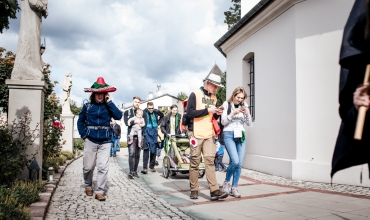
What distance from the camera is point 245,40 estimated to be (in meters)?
12.7

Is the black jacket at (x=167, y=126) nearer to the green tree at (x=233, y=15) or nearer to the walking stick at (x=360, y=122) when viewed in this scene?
the walking stick at (x=360, y=122)

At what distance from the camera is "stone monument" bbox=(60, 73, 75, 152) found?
16.9 metres

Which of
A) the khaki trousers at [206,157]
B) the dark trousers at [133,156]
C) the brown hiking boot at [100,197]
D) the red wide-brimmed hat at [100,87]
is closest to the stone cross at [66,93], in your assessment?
the dark trousers at [133,156]

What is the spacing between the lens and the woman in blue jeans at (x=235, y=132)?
21.0ft

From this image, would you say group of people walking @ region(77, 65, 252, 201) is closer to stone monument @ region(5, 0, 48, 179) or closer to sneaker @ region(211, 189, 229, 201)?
sneaker @ region(211, 189, 229, 201)

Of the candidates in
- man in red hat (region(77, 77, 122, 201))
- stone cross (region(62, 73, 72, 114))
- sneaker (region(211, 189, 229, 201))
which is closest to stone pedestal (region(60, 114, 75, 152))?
stone cross (region(62, 73, 72, 114))

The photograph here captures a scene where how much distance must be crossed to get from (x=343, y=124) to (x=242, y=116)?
4747 millimetres

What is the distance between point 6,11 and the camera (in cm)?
450

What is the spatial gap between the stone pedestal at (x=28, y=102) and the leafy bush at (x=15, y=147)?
0.33ft

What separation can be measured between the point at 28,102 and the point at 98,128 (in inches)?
59.9

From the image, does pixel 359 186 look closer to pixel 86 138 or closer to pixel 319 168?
pixel 319 168

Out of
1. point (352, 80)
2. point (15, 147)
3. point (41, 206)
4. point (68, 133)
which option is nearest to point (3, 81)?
point (68, 133)

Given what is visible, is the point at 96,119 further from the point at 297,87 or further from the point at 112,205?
the point at 297,87

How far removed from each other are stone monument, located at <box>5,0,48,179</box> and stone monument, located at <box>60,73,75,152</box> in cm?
953
